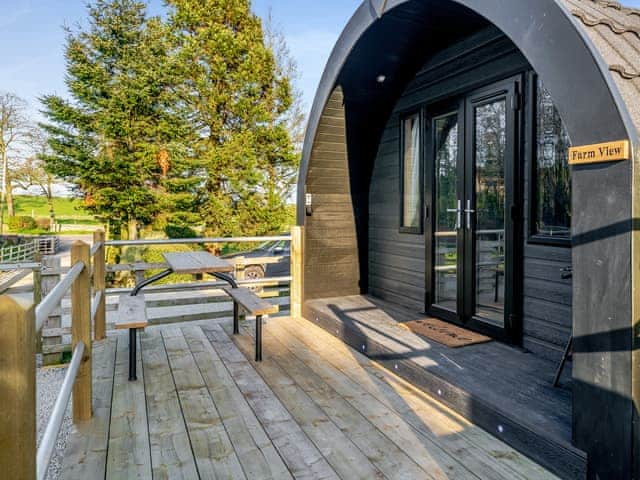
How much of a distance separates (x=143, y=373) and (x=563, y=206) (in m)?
2.98

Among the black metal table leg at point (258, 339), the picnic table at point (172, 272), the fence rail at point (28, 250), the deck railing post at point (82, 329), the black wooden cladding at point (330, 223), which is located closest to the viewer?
the deck railing post at point (82, 329)

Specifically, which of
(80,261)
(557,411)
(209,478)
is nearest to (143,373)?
(80,261)

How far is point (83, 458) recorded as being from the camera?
77.5 inches

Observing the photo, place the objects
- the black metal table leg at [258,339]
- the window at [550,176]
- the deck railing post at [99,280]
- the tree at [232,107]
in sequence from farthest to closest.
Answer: the tree at [232,107] → the deck railing post at [99,280] → the black metal table leg at [258,339] → the window at [550,176]

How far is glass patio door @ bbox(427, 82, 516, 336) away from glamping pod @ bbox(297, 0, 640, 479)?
13 millimetres

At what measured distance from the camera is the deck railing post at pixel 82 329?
227cm

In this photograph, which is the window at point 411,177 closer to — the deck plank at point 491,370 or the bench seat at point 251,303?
the deck plank at point 491,370

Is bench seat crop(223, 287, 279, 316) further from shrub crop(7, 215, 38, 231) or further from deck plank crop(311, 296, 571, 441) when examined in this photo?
shrub crop(7, 215, 38, 231)

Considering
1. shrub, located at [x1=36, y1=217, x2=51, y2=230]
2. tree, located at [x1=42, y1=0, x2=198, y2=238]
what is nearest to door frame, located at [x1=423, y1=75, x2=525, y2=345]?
tree, located at [x1=42, y1=0, x2=198, y2=238]

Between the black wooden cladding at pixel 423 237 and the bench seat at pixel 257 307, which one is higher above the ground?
the black wooden cladding at pixel 423 237

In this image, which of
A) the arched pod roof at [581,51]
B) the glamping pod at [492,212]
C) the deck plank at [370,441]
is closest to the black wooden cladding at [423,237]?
the glamping pod at [492,212]

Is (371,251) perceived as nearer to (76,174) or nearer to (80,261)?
(80,261)

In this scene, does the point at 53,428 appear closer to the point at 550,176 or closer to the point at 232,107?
the point at 550,176

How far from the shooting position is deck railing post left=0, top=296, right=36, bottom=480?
0.76 metres
